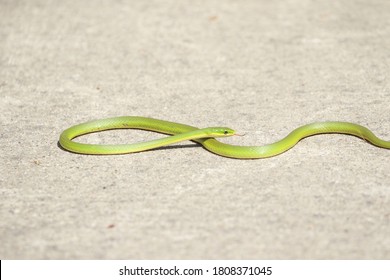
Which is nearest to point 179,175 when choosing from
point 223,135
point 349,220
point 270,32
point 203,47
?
point 223,135

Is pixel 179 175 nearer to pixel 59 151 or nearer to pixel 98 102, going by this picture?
pixel 59 151

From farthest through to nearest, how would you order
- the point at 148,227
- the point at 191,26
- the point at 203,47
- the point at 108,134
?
the point at 191,26 → the point at 203,47 → the point at 108,134 → the point at 148,227

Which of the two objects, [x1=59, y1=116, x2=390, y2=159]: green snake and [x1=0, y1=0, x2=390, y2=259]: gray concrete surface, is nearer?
[x1=0, y1=0, x2=390, y2=259]: gray concrete surface

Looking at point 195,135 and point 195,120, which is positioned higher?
point 195,135

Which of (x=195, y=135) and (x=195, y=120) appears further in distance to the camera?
(x=195, y=120)
